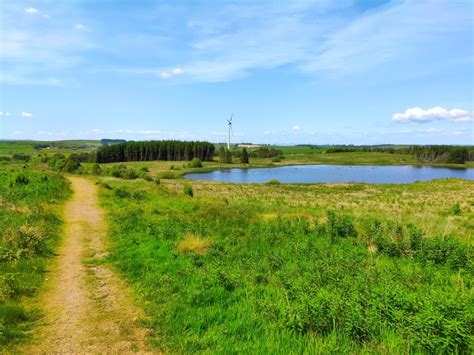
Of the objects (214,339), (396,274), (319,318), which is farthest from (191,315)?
(396,274)

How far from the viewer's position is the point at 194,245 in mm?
10289

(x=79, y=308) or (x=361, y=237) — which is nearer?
(x=79, y=308)

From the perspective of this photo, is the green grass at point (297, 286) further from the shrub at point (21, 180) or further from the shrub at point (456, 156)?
the shrub at point (456, 156)

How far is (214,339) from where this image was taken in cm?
526

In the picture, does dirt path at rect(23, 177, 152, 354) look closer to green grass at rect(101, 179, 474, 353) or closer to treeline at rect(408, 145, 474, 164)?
green grass at rect(101, 179, 474, 353)

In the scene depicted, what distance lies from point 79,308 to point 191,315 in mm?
2489

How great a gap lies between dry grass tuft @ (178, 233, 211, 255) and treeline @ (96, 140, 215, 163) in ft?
522

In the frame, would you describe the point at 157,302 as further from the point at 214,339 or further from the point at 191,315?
the point at 214,339

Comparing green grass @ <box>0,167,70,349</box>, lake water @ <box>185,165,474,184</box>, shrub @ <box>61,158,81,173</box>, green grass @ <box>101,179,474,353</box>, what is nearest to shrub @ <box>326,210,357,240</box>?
green grass @ <box>101,179,474,353</box>

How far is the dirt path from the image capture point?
522 cm

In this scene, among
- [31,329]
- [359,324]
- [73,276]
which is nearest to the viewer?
Answer: [359,324]

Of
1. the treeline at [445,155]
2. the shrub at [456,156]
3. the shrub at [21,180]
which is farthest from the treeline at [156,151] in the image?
the shrub at [456,156]

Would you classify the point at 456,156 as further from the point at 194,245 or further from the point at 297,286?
the point at 297,286

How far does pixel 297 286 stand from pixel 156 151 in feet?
565
